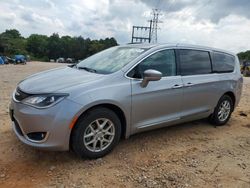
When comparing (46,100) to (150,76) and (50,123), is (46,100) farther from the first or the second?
(150,76)

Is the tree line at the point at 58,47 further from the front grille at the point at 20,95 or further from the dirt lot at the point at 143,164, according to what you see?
the front grille at the point at 20,95

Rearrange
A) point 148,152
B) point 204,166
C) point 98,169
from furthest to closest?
point 148,152 < point 204,166 < point 98,169

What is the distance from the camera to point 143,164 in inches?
137

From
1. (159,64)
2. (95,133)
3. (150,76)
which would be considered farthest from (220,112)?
(95,133)

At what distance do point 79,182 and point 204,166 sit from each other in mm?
1666

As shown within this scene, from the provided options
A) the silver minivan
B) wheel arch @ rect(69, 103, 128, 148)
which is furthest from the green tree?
wheel arch @ rect(69, 103, 128, 148)

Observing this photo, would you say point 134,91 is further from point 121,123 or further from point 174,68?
point 174,68

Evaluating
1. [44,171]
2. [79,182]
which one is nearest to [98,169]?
[79,182]

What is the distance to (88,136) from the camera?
338 centimetres

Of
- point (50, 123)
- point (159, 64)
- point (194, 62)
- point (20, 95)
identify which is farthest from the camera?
point (194, 62)

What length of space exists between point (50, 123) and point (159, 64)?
1942 millimetres

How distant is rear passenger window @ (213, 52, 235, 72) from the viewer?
16.7ft

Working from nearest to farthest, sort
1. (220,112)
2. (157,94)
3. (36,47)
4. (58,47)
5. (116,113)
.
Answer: (116,113) < (157,94) < (220,112) < (36,47) < (58,47)

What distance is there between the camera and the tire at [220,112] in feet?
16.9
